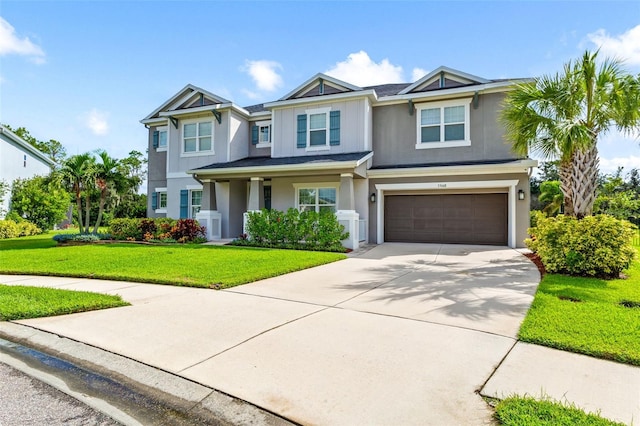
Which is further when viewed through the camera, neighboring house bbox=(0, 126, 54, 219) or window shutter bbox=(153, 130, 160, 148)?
neighboring house bbox=(0, 126, 54, 219)

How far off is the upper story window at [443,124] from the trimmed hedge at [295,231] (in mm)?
5639

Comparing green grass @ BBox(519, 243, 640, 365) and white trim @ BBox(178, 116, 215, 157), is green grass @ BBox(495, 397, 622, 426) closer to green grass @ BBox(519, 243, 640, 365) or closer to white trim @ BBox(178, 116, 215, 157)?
green grass @ BBox(519, 243, 640, 365)

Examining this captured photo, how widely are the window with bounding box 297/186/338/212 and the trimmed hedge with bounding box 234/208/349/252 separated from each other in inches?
88.6

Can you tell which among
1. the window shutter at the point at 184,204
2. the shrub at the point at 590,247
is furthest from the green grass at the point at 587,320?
the window shutter at the point at 184,204

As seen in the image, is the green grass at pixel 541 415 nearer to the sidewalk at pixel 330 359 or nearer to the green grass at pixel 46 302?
the sidewalk at pixel 330 359

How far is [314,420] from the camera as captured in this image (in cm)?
242

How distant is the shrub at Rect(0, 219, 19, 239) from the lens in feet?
61.3

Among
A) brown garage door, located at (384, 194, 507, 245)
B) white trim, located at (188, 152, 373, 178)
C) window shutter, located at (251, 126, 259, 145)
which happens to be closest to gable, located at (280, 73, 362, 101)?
window shutter, located at (251, 126, 259, 145)

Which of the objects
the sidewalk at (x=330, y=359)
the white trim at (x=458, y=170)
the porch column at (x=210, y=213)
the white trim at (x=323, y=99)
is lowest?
the sidewalk at (x=330, y=359)

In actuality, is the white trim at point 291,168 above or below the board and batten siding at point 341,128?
below

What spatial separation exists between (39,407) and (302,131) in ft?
46.8

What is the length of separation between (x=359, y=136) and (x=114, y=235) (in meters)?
12.0

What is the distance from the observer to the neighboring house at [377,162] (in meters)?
13.5

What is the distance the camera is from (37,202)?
72.0 ft
